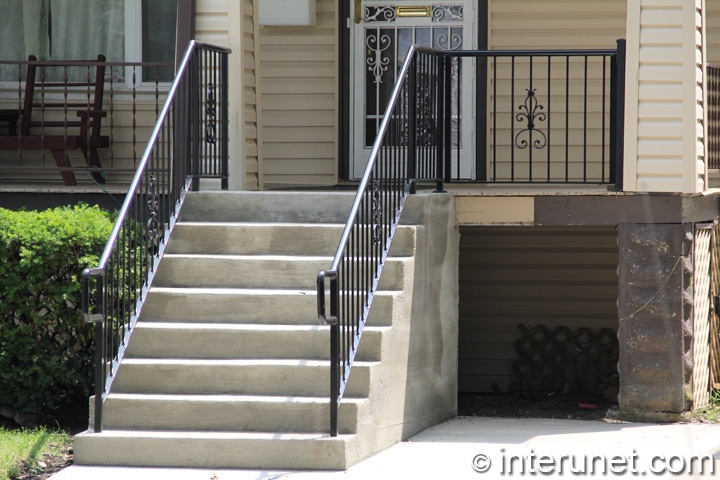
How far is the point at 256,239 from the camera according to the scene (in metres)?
6.70

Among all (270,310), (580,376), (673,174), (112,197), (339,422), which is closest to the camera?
(339,422)

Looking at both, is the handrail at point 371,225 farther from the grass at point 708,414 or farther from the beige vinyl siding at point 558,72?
the grass at point 708,414

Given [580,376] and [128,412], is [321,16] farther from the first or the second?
[128,412]

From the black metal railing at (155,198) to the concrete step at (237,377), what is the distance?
0.17 metres

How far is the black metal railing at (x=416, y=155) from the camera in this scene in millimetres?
5633

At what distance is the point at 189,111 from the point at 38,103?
287cm

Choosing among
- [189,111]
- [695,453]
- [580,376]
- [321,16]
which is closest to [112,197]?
[189,111]

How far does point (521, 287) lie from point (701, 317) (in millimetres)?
2404

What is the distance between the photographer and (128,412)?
5.73 meters

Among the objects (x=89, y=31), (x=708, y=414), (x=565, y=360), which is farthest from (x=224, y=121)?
(x=708, y=414)

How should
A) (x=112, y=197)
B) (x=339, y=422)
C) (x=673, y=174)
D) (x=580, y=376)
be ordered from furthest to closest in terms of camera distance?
(x=580, y=376), (x=112, y=197), (x=673, y=174), (x=339, y=422)

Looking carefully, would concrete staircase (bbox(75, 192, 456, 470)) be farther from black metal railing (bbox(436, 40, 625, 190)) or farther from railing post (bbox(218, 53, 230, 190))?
black metal railing (bbox(436, 40, 625, 190))

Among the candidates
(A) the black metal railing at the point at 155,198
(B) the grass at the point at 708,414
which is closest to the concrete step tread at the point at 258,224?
(A) the black metal railing at the point at 155,198

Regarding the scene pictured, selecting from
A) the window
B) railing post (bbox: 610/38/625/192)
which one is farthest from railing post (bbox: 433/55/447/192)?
the window
